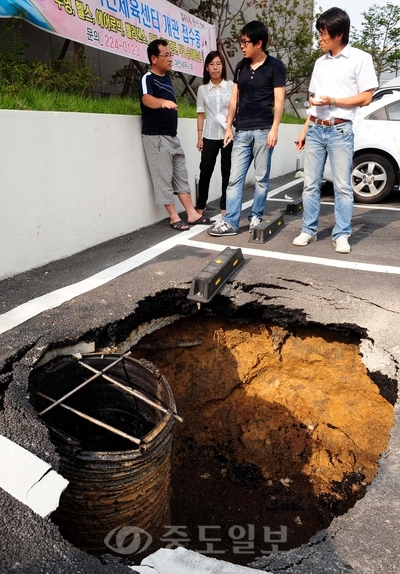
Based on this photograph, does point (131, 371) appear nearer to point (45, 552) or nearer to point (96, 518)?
point (96, 518)

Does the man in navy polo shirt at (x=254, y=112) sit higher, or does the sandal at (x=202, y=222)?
the man in navy polo shirt at (x=254, y=112)

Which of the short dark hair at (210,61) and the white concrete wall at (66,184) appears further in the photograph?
the short dark hair at (210,61)

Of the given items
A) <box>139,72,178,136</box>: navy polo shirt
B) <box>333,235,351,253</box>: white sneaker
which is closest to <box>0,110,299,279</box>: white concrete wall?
<box>139,72,178,136</box>: navy polo shirt

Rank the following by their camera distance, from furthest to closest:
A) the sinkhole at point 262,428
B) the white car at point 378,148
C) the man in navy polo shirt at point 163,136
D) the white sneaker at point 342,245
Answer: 1. the white car at point 378,148
2. the man in navy polo shirt at point 163,136
3. the white sneaker at point 342,245
4. the sinkhole at point 262,428

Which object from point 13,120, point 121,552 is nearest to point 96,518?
point 121,552

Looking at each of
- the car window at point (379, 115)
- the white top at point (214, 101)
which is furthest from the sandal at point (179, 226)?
the car window at point (379, 115)

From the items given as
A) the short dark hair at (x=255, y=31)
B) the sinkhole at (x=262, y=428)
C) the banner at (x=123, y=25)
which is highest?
the banner at (x=123, y=25)

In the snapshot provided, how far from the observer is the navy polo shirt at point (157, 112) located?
5.08 m

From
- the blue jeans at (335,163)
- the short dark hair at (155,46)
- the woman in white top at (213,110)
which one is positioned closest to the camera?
the blue jeans at (335,163)

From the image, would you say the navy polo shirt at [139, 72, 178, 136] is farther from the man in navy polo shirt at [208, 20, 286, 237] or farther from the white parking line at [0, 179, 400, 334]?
the white parking line at [0, 179, 400, 334]

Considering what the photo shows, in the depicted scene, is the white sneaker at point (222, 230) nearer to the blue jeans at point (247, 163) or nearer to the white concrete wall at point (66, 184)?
the blue jeans at point (247, 163)

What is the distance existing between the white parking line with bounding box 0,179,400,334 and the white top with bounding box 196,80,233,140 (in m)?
1.25

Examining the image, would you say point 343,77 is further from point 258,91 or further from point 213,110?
point 213,110

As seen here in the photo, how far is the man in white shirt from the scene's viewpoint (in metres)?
4.07
